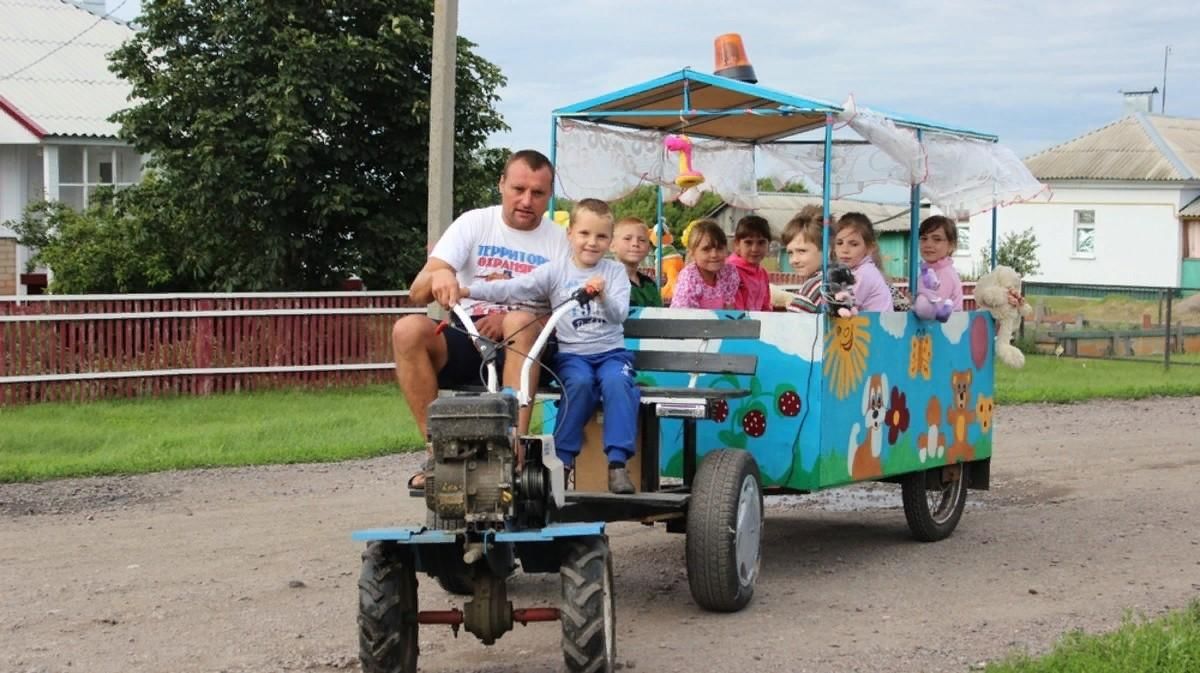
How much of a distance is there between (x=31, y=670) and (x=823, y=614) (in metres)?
3.40

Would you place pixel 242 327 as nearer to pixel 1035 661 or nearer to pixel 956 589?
pixel 956 589

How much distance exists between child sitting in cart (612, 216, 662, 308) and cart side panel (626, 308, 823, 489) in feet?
2.06

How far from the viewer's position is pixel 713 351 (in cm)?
848

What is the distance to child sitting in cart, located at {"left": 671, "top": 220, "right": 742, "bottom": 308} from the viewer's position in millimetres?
9203

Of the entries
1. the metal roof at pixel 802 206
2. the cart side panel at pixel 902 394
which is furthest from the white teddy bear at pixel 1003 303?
the metal roof at pixel 802 206

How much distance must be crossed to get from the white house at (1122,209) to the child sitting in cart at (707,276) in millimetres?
41082

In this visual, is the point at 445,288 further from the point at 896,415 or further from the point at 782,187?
the point at 782,187

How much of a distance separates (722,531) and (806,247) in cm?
228

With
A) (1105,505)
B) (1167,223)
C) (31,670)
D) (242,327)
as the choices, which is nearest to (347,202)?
(242,327)

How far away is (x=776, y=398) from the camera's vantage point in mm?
8438

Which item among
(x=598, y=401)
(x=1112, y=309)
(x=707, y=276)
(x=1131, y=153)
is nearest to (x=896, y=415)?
(x=707, y=276)

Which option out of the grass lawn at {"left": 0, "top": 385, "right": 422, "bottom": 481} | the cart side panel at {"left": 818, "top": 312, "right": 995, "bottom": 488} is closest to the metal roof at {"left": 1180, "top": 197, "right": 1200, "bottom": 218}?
the grass lawn at {"left": 0, "top": 385, "right": 422, "bottom": 481}

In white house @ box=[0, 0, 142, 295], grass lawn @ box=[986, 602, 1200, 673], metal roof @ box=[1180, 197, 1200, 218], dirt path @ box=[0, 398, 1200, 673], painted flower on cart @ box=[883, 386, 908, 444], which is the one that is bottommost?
dirt path @ box=[0, 398, 1200, 673]

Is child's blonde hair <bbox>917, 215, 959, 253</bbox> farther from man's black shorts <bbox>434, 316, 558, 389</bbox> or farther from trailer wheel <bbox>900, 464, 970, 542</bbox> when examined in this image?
man's black shorts <bbox>434, 316, 558, 389</bbox>
